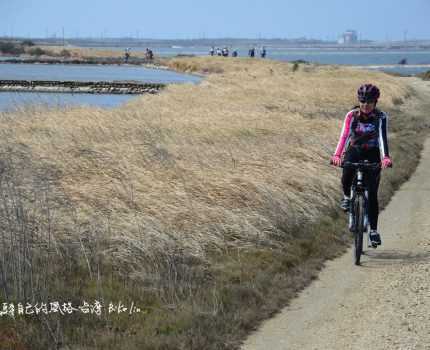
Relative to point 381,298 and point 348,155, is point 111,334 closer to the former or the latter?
point 381,298

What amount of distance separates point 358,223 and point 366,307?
1.89 m

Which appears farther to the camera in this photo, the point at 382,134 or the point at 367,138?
the point at 367,138

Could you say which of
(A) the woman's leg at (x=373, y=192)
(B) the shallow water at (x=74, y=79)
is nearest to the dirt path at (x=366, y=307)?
(A) the woman's leg at (x=373, y=192)

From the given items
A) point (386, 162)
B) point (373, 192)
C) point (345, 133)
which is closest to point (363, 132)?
point (345, 133)

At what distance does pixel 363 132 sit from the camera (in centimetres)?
903

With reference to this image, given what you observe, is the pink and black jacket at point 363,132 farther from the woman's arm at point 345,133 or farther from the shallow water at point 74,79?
the shallow water at point 74,79

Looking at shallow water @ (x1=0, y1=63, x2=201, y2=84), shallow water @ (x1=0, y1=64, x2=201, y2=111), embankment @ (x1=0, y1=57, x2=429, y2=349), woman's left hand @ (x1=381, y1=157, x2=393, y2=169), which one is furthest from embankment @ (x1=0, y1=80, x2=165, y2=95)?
woman's left hand @ (x1=381, y1=157, x2=393, y2=169)

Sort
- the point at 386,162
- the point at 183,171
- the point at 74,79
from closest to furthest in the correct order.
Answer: the point at 386,162 < the point at 183,171 < the point at 74,79

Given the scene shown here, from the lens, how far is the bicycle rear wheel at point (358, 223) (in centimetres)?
906

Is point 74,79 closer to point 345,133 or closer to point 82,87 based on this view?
point 82,87

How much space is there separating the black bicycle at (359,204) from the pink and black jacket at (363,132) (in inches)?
7.9

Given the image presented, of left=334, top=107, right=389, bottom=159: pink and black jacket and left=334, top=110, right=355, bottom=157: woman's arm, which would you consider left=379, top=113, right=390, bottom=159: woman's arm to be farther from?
left=334, top=110, right=355, bottom=157: woman's arm

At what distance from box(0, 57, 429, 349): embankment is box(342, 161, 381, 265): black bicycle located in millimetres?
552

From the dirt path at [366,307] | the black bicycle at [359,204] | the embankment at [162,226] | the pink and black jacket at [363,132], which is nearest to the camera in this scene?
the dirt path at [366,307]
